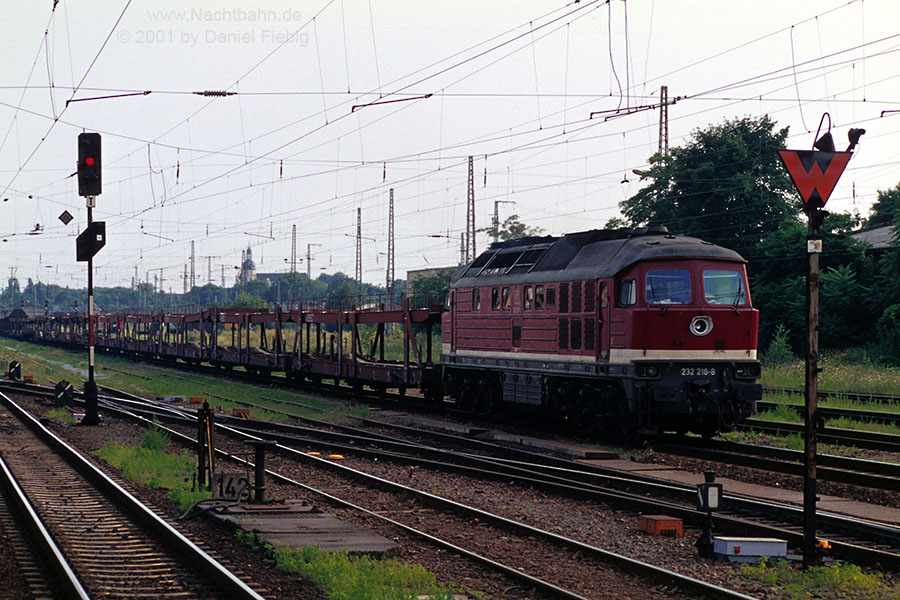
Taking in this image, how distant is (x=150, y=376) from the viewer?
48531mm

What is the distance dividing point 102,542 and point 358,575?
12.8 ft

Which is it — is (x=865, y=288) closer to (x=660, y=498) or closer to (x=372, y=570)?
(x=660, y=498)

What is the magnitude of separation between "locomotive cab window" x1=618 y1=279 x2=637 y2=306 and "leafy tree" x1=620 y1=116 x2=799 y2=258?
1203 inches

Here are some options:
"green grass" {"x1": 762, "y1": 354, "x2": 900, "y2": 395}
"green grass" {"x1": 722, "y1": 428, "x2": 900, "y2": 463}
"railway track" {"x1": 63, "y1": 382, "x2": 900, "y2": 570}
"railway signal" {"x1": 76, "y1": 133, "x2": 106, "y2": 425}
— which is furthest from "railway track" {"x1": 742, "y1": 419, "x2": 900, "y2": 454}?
"railway signal" {"x1": 76, "y1": 133, "x2": 106, "y2": 425}

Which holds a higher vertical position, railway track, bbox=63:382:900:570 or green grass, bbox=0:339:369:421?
railway track, bbox=63:382:900:570

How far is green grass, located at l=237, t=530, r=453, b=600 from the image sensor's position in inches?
343

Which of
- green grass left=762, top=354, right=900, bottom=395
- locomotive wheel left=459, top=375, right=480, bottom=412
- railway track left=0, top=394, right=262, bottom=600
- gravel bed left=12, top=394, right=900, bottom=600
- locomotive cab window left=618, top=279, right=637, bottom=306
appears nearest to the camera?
railway track left=0, top=394, right=262, bottom=600

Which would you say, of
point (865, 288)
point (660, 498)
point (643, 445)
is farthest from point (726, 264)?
point (865, 288)

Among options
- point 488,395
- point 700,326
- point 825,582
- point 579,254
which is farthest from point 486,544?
point 488,395

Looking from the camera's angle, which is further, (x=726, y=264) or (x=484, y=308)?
(x=484, y=308)

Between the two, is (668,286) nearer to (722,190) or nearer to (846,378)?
(846,378)

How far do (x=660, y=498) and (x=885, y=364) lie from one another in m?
26.5

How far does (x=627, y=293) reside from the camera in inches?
758

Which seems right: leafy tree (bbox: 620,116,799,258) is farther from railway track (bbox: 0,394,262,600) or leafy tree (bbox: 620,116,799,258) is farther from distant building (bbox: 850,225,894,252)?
railway track (bbox: 0,394,262,600)
